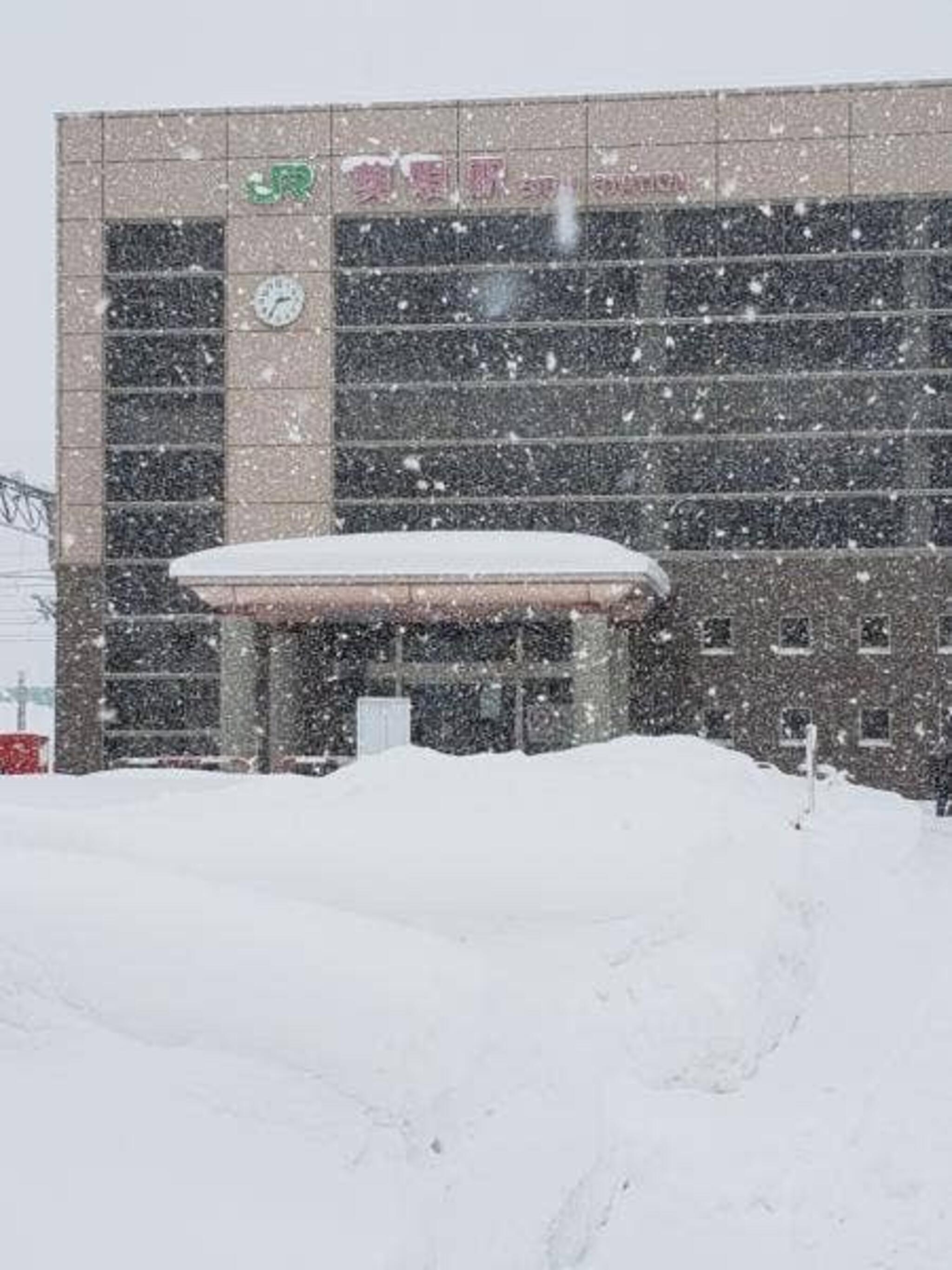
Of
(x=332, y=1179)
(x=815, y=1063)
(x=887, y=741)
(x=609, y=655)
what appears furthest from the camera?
(x=887, y=741)

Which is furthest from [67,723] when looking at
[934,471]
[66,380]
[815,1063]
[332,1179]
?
[332,1179]

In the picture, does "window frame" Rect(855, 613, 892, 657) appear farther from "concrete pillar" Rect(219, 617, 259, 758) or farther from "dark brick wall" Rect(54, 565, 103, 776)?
"dark brick wall" Rect(54, 565, 103, 776)

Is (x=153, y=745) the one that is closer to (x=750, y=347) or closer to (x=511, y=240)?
(x=511, y=240)

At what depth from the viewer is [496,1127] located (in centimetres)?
489

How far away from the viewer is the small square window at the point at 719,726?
3725 centimetres

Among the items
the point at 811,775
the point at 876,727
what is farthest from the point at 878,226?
the point at 811,775

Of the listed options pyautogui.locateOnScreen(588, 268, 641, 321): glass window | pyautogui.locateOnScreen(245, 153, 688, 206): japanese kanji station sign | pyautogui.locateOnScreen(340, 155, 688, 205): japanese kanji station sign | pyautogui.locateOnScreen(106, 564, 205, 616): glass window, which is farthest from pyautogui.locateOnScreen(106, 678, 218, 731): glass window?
pyautogui.locateOnScreen(588, 268, 641, 321): glass window

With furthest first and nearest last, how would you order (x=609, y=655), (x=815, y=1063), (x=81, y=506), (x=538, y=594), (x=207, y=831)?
1. (x=81, y=506)
2. (x=609, y=655)
3. (x=538, y=594)
4. (x=207, y=831)
5. (x=815, y=1063)

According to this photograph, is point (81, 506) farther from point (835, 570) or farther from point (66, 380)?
point (835, 570)

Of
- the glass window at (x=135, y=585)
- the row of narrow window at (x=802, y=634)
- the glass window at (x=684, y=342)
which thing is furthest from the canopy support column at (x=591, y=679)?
the glass window at (x=135, y=585)

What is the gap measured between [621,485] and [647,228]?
6347 mm

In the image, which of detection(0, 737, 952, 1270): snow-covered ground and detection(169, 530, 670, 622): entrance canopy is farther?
detection(169, 530, 670, 622): entrance canopy

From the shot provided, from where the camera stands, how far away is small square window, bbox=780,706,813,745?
3712cm

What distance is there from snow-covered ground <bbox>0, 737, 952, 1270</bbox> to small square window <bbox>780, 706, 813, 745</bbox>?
87.2 ft
